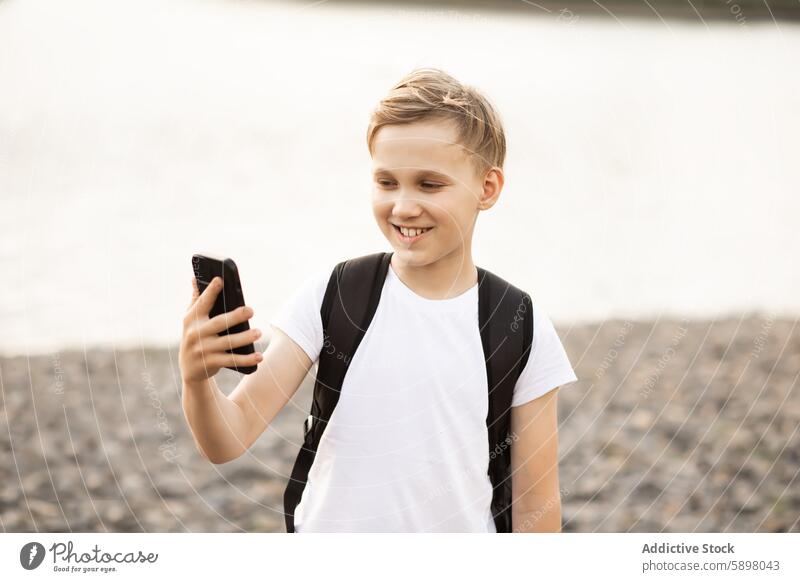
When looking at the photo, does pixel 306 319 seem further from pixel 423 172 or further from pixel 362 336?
pixel 423 172

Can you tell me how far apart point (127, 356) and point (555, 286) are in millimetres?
1119

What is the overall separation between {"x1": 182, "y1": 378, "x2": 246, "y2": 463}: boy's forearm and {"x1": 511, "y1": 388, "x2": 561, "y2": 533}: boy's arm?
0.33m

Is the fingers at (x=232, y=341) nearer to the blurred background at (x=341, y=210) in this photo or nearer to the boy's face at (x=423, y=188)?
the boy's face at (x=423, y=188)

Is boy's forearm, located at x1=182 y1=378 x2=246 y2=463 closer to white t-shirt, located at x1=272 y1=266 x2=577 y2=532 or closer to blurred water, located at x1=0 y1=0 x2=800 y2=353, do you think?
white t-shirt, located at x1=272 y1=266 x2=577 y2=532

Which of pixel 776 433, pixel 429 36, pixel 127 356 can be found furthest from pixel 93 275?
pixel 776 433

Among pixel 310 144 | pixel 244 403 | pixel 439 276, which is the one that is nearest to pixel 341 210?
pixel 310 144

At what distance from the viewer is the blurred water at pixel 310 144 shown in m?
1.55

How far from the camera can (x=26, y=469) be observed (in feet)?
6.31

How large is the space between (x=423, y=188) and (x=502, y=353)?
0.22 meters

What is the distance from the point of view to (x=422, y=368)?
107 cm

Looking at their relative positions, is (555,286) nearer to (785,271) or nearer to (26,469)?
(785,271)

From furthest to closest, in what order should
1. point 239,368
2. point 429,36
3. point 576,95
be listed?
point 576,95, point 429,36, point 239,368
